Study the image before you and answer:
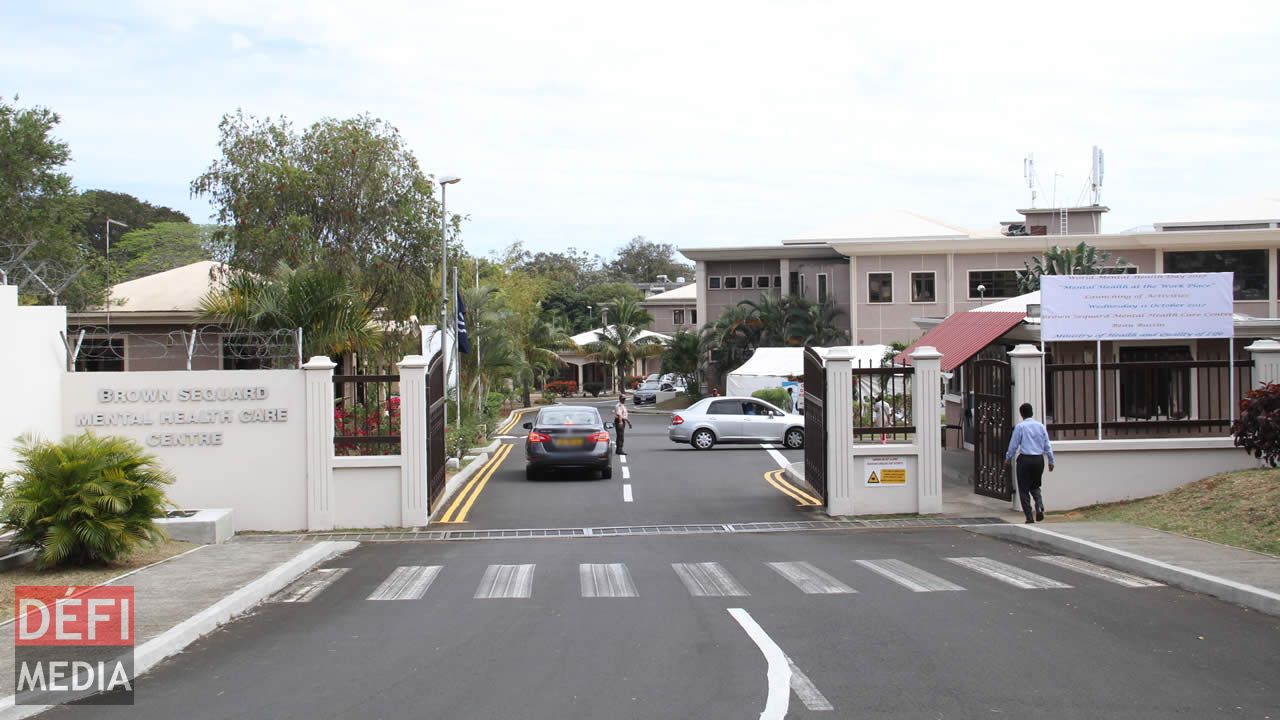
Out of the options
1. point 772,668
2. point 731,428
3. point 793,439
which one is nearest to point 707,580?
point 772,668

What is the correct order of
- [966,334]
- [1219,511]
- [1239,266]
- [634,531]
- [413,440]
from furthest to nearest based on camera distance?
[1239,266]
[966,334]
[634,531]
[413,440]
[1219,511]

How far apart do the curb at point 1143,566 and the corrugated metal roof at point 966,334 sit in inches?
160

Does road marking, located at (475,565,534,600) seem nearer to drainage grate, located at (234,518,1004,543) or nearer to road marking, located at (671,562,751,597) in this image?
road marking, located at (671,562,751,597)

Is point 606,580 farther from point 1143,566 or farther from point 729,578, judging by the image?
point 1143,566

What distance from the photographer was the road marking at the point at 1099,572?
10484 mm

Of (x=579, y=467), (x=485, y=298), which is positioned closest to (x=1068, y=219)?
(x=485, y=298)

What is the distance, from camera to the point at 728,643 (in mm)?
8164

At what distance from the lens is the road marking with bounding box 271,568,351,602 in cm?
1060

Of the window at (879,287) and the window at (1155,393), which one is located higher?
the window at (879,287)

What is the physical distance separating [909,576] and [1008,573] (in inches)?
41.6

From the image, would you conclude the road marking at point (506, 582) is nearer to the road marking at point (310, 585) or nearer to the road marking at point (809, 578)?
the road marking at point (310, 585)

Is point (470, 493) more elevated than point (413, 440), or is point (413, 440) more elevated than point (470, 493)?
point (413, 440)

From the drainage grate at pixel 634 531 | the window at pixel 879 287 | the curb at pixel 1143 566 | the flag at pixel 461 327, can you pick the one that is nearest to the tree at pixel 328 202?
the flag at pixel 461 327

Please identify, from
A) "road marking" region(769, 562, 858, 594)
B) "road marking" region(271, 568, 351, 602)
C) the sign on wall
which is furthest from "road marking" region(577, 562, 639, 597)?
the sign on wall
